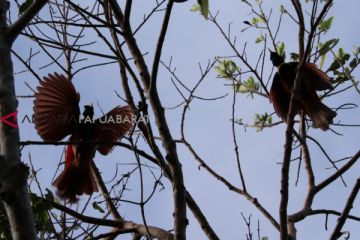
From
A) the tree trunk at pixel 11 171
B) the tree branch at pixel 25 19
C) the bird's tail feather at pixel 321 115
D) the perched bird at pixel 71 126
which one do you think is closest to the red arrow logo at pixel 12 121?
the tree trunk at pixel 11 171

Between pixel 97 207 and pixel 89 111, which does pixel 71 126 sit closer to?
pixel 89 111

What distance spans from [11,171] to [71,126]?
99.0 inches

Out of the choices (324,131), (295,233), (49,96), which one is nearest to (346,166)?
(295,233)

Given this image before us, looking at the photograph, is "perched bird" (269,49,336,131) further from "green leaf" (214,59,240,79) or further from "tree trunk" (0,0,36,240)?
"tree trunk" (0,0,36,240)

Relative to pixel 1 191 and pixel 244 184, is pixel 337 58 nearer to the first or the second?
pixel 244 184

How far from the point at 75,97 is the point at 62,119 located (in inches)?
7.3

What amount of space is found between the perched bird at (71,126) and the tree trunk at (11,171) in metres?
2.03

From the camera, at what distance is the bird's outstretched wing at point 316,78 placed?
3707 mm

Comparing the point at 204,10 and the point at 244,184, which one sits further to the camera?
the point at 244,184

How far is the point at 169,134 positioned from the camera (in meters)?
1.99

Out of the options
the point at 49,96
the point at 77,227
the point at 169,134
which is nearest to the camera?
the point at 169,134

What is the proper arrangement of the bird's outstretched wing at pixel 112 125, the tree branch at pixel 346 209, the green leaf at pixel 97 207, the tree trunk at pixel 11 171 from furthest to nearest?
the bird's outstretched wing at pixel 112 125
the green leaf at pixel 97 207
the tree branch at pixel 346 209
the tree trunk at pixel 11 171

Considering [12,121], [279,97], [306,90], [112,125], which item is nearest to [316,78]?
[306,90]

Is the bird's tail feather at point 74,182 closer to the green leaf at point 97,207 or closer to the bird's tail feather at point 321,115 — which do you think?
the green leaf at point 97,207
